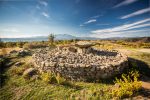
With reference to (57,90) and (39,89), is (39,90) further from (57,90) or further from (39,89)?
(57,90)

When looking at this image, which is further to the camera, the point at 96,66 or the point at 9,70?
the point at 9,70

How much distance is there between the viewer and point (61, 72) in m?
8.98

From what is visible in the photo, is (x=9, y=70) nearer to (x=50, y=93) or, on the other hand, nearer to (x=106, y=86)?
(x=50, y=93)

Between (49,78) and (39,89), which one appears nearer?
(39,89)

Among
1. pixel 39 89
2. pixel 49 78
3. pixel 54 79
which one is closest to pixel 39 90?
pixel 39 89

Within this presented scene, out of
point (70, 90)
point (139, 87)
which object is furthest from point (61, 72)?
point (139, 87)

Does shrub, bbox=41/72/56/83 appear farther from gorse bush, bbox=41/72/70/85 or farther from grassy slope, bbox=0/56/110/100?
grassy slope, bbox=0/56/110/100

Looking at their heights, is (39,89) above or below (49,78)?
below

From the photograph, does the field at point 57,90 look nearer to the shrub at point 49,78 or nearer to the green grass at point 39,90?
the green grass at point 39,90

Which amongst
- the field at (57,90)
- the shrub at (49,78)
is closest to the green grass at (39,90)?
the field at (57,90)

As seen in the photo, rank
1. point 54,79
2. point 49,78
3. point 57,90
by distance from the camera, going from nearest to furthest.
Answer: point 57,90, point 49,78, point 54,79

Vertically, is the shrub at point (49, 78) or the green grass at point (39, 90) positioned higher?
the shrub at point (49, 78)

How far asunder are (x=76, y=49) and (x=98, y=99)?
308 inches

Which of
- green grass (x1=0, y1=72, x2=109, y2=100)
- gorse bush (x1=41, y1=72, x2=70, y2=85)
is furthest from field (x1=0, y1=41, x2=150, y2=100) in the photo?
gorse bush (x1=41, y1=72, x2=70, y2=85)
